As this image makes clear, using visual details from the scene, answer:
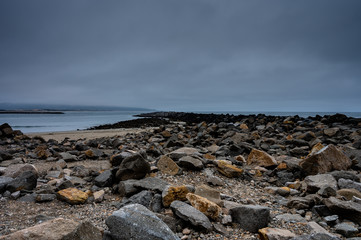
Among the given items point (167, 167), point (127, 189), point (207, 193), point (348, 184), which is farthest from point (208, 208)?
point (348, 184)

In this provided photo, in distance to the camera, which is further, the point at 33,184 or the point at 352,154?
the point at 352,154

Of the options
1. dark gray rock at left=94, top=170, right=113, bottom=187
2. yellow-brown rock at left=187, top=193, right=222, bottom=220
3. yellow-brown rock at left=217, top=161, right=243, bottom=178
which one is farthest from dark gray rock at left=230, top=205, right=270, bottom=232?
dark gray rock at left=94, top=170, right=113, bottom=187

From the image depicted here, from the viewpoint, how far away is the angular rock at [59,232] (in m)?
1.87

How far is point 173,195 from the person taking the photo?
9.64 feet

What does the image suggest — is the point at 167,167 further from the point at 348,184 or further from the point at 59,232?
the point at 348,184

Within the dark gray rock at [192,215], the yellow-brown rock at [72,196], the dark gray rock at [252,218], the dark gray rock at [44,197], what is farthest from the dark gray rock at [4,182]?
the dark gray rock at [252,218]

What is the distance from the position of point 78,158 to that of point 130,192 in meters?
3.76

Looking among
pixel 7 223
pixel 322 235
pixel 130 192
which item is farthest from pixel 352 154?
pixel 7 223

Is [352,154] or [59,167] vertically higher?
[352,154]

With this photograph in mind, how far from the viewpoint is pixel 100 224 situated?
8.40 ft

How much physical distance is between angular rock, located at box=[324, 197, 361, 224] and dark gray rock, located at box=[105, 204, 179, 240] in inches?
91.0

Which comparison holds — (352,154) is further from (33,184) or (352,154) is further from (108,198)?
(33,184)

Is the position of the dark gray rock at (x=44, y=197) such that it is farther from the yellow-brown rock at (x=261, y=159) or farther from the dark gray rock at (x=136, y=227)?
the yellow-brown rock at (x=261, y=159)

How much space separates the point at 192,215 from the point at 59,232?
136cm
